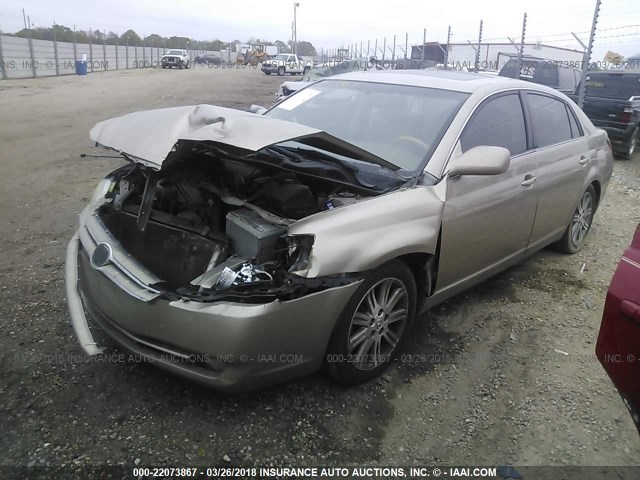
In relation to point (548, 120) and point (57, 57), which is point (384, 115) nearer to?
point (548, 120)

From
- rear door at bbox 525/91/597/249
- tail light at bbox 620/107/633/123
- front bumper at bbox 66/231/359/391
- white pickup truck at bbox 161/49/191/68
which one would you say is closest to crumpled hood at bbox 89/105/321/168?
front bumper at bbox 66/231/359/391

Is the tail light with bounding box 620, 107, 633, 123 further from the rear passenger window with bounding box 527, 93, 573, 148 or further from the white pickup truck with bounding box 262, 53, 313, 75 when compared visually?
the white pickup truck with bounding box 262, 53, 313, 75

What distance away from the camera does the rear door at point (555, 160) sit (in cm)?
400

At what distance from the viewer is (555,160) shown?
412 cm

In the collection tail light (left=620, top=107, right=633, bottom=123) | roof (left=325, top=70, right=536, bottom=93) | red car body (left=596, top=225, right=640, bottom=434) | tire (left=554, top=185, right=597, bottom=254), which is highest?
roof (left=325, top=70, right=536, bottom=93)

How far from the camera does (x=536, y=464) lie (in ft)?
7.92

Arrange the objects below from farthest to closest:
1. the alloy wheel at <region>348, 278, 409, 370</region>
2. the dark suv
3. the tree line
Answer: the tree line
the dark suv
the alloy wheel at <region>348, 278, 409, 370</region>

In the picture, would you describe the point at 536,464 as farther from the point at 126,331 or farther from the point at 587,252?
Answer: the point at 587,252

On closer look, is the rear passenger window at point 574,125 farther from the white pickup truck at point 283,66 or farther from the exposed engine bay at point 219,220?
the white pickup truck at point 283,66

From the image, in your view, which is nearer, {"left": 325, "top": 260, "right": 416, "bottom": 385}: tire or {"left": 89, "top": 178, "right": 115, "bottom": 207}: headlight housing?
{"left": 325, "top": 260, "right": 416, "bottom": 385}: tire

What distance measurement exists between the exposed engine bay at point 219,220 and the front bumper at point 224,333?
8cm

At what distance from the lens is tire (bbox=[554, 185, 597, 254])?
486 cm

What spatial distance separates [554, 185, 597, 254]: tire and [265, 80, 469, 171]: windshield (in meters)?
2.19

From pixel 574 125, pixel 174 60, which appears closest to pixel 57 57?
pixel 174 60
